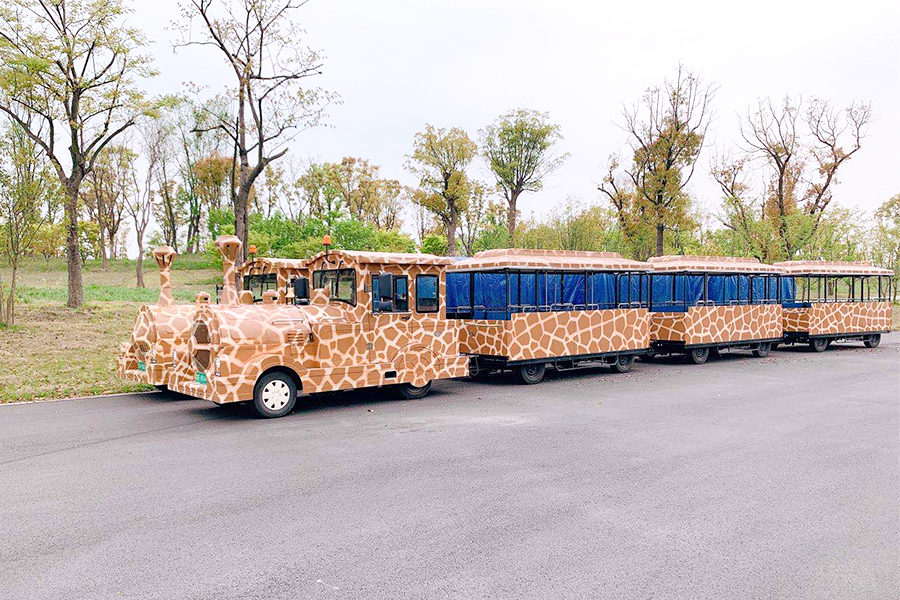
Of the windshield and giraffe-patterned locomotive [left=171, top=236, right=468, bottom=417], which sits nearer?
giraffe-patterned locomotive [left=171, top=236, right=468, bottom=417]

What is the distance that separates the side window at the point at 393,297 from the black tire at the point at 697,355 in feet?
34.6

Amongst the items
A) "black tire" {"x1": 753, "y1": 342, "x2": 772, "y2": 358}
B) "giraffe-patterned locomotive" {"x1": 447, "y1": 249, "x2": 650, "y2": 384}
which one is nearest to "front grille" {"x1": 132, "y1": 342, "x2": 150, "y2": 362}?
"giraffe-patterned locomotive" {"x1": 447, "y1": 249, "x2": 650, "y2": 384}

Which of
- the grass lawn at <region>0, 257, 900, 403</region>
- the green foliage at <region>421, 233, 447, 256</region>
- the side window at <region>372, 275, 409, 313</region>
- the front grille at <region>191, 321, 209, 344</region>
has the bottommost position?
the grass lawn at <region>0, 257, 900, 403</region>

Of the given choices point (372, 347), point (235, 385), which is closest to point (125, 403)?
point (235, 385)

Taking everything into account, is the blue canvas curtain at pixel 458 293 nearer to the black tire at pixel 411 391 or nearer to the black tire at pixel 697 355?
the black tire at pixel 411 391

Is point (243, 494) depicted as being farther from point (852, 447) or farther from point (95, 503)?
point (852, 447)

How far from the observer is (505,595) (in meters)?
→ 4.06

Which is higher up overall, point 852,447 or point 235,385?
point 235,385

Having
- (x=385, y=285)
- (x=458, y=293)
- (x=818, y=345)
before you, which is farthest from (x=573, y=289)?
(x=818, y=345)

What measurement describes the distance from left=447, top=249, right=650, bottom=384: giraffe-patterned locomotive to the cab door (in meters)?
2.70

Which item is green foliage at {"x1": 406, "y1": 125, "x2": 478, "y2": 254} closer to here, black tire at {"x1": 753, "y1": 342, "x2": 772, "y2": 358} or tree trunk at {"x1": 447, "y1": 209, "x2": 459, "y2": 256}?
tree trunk at {"x1": 447, "y1": 209, "x2": 459, "y2": 256}

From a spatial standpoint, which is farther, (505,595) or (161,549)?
(161,549)

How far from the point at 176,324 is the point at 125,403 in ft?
5.06

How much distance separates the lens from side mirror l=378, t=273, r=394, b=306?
1044 centimetres
